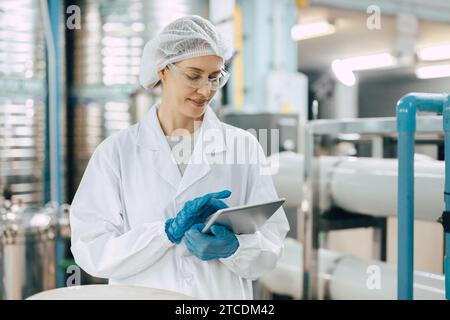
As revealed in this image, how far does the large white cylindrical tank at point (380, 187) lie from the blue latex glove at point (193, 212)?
85cm

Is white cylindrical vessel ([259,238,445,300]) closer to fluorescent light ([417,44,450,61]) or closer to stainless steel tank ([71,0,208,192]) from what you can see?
stainless steel tank ([71,0,208,192])

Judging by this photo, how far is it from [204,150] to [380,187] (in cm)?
88

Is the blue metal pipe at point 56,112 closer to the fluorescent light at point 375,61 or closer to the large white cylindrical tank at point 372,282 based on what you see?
the large white cylindrical tank at point 372,282

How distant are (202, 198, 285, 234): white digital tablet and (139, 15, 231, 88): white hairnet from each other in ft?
1.28

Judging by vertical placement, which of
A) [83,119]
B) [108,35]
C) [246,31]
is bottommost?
[83,119]

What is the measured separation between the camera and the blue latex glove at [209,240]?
1.13 m

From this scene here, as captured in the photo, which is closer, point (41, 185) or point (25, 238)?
point (25, 238)

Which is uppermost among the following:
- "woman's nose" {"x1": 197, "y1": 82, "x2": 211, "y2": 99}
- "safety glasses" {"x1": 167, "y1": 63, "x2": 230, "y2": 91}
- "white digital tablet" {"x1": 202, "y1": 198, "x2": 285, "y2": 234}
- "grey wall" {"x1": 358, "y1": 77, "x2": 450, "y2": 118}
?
"grey wall" {"x1": 358, "y1": 77, "x2": 450, "y2": 118}

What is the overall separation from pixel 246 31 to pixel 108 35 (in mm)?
1607

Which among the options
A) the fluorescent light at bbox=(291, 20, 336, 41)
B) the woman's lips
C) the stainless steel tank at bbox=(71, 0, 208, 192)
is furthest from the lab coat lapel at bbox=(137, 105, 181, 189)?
the fluorescent light at bbox=(291, 20, 336, 41)

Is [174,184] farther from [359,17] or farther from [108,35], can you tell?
[359,17]

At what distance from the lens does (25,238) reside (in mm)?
2289

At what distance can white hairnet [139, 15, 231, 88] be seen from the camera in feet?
4.04

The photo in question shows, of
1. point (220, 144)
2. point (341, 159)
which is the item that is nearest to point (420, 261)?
point (341, 159)
